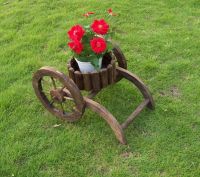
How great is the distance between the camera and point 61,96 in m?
3.65

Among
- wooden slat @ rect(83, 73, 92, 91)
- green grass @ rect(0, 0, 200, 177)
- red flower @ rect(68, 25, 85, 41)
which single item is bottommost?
green grass @ rect(0, 0, 200, 177)

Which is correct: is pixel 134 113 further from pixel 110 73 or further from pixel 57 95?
pixel 57 95

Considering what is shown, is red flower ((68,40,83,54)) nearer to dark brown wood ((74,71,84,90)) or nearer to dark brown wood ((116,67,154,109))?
dark brown wood ((74,71,84,90))

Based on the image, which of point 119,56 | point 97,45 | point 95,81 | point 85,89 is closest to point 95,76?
point 95,81

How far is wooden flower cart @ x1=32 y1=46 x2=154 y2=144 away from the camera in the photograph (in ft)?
11.2

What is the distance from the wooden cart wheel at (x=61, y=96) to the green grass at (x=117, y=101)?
0.13 metres

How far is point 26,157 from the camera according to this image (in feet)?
11.5

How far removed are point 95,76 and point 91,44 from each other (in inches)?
12.4

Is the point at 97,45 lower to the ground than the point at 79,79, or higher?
higher

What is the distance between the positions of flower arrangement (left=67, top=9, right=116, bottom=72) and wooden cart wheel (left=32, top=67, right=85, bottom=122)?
0.75 feet

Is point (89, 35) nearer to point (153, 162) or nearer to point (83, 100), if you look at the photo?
point (83, 100)

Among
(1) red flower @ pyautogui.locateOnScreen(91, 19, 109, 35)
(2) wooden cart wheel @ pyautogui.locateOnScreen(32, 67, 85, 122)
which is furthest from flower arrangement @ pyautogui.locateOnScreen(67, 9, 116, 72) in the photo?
(2) wooden cart wheel @ pyautogui.locateOnScreen(32, 67, 85, 122)

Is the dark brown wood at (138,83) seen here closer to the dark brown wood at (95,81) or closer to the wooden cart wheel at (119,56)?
the wooden cart wheel at (119,56)

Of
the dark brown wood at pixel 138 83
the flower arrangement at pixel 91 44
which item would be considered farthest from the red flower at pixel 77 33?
the dark brown wood at pixel 138 83
